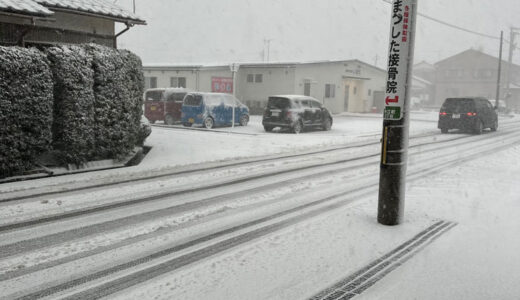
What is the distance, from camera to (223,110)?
70.2 ft

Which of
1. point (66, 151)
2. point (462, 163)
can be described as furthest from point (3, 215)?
point (462, 163)

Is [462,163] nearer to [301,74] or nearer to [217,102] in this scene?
[217,102]

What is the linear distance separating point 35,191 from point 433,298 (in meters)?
6.81

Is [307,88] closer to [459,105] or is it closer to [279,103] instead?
[459,105]

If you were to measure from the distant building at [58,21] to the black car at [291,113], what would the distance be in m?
7.17

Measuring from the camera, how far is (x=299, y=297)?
378 cm

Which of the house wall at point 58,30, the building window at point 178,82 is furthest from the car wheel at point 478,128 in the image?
the building window at point 178,82

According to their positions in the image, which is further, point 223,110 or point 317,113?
point 223,110

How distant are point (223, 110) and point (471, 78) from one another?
2347 inches

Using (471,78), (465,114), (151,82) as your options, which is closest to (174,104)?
(465,114)

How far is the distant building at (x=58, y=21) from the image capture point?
10.3 metres

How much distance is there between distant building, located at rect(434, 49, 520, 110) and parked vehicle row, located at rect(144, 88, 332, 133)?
184ft

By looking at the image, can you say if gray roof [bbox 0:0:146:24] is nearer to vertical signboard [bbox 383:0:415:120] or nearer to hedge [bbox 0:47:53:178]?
hedge [bbox 0:47:53:178]

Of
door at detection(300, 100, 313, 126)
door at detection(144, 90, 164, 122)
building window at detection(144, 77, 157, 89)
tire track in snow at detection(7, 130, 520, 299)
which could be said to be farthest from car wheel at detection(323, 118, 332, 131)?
building window at detection(144, 77, 157, 89)
